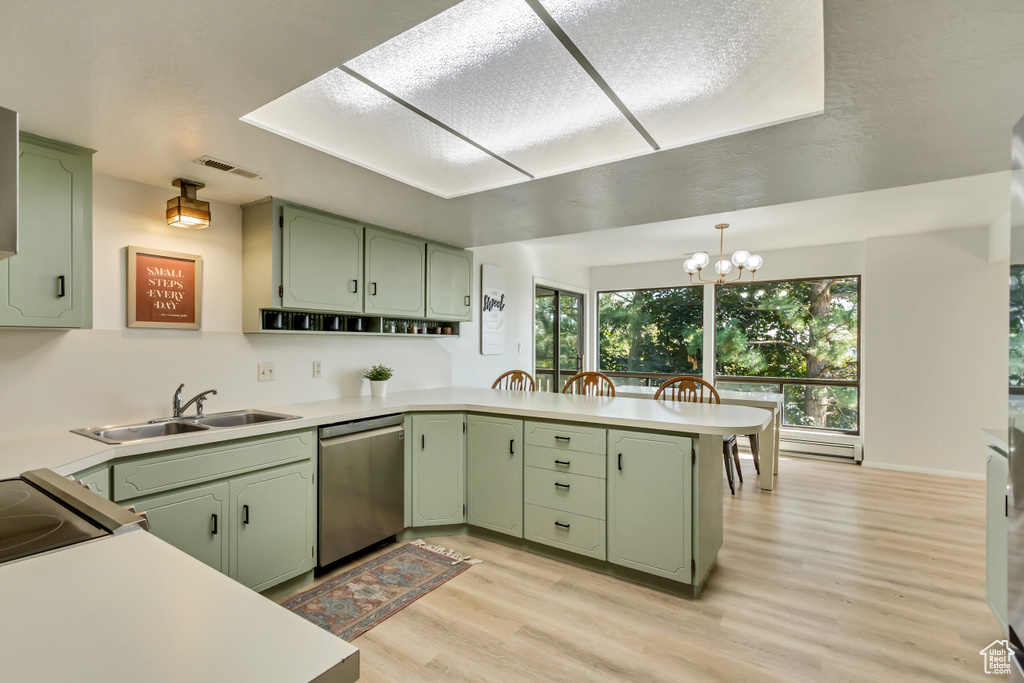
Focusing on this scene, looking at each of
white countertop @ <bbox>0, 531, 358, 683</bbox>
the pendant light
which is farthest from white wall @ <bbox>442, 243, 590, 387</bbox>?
white countertop @ <bbox>0, 531, 358, 683</bbox>

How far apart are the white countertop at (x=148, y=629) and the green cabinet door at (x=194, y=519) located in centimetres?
130

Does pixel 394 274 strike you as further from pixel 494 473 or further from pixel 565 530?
pixel 565 530

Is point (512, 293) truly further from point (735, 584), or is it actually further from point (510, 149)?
point (735, 584)

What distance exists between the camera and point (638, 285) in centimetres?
657

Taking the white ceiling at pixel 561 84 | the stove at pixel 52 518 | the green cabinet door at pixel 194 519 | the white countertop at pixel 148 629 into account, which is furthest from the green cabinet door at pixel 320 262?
the white countertop at pixel 148 629

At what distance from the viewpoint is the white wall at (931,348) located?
4473 mm

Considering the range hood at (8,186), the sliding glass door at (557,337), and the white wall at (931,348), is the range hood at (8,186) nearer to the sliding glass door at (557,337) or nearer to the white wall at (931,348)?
the sliding glass door at (557,337)

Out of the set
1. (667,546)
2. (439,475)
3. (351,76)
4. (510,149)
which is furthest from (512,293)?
(351,76)

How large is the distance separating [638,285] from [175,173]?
17.6ft

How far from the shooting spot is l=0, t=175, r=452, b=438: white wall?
2.17 metres

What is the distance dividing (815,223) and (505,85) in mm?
3772

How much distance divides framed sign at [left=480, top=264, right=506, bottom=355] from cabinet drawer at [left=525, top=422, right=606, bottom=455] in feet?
6.49

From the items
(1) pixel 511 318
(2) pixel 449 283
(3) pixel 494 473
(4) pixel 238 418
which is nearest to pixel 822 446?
(1) pixel 511 318

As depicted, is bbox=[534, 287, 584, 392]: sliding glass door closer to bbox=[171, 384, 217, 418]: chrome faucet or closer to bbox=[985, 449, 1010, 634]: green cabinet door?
bbox=[171, 384, 217, 418]: chrome faucet
